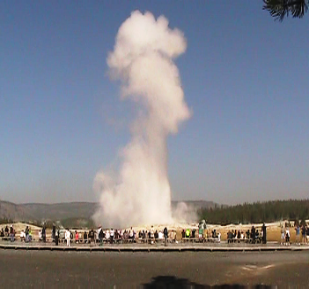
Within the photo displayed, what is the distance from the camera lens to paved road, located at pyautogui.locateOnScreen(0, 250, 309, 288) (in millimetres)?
20734

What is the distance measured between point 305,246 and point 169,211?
1793 inches

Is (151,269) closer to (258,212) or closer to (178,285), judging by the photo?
(178,285)

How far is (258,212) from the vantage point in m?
138

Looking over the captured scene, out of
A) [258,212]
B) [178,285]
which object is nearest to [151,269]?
[178,285]

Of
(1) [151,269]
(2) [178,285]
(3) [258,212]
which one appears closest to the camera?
(2) [178,285]

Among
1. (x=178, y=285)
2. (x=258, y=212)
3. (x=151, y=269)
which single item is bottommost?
(x=178, y=285)

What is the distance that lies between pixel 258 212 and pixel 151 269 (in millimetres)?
115893

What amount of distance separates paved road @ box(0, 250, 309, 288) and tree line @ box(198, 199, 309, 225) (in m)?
92.3

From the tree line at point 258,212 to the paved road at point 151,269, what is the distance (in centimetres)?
9228

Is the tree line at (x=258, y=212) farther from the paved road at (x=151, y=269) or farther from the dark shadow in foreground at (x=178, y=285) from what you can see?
the dark shadow in foreground at (x=178, y=285)

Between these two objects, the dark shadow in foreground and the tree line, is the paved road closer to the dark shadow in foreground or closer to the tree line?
the dark shadow in foreground

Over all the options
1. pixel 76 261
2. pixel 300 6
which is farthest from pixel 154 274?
pixel 300 6

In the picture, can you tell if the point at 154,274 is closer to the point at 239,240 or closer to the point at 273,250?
the point at 273,250

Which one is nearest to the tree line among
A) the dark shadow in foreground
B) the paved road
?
the paved road
